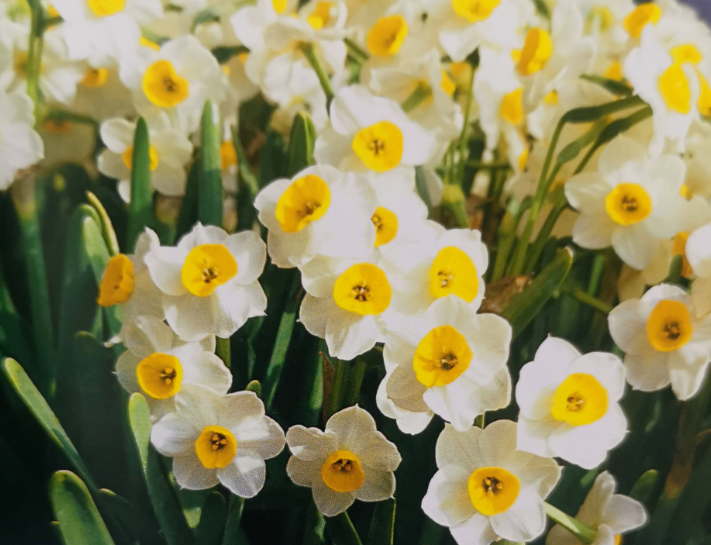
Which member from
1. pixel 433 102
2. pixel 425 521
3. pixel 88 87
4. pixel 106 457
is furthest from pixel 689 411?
pixel 88 87

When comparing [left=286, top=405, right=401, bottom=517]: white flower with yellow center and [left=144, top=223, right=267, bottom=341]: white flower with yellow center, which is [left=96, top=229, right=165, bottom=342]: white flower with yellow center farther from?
[left=286, top=405, right=401, bottom=517]: white flower with yellow center

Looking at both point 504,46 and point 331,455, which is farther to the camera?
point 504,46

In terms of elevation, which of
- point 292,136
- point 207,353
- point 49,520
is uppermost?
point 292,136

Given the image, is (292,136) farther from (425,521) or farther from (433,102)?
(425,521)

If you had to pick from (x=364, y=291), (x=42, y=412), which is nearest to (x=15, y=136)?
(x=42, y=412)

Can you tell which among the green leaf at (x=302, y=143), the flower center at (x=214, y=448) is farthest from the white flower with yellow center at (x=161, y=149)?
the flower center at (x=214, y=448)

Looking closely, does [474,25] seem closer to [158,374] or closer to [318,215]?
[318,215]
